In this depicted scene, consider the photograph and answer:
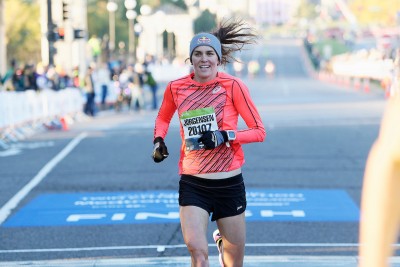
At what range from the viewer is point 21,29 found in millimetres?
90312

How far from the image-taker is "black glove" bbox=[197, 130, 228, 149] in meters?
5.94

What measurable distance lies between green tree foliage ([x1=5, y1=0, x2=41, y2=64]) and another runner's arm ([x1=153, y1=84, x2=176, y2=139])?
83.3 meters

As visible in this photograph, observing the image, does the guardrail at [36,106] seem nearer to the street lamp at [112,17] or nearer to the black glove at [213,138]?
the black glove at [213,138]

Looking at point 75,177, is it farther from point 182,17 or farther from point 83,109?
point 182,17

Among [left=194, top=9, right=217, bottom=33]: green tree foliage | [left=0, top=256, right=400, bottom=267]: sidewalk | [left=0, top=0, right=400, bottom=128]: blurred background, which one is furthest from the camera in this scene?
[left=194, top=9, right=217, bottom=33]: green tree foliage

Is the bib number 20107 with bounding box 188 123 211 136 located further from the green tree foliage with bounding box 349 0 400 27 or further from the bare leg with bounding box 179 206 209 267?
the green tree foliage with bounding box 349 0 400 27

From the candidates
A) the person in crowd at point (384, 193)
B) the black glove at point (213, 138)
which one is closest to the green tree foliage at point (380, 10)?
the black glove at point (213, 138)

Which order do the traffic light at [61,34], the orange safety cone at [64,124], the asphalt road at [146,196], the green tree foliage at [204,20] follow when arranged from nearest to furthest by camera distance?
the asphalt road at [146,196], the orange safety cone at [64,124], the traffic light at [61,34], the green tree foliage at [204,20]

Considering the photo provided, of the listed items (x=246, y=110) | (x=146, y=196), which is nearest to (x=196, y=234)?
(x=246, y=110)

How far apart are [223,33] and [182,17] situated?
14603cm

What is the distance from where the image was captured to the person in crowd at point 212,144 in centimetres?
605

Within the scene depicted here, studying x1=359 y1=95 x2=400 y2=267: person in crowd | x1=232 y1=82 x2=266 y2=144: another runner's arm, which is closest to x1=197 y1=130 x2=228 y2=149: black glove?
x1=232 y1=82 x2=266 y2=144: another runner's arm

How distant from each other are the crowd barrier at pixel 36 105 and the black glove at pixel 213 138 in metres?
17.0

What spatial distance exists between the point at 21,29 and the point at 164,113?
85.7 meters
